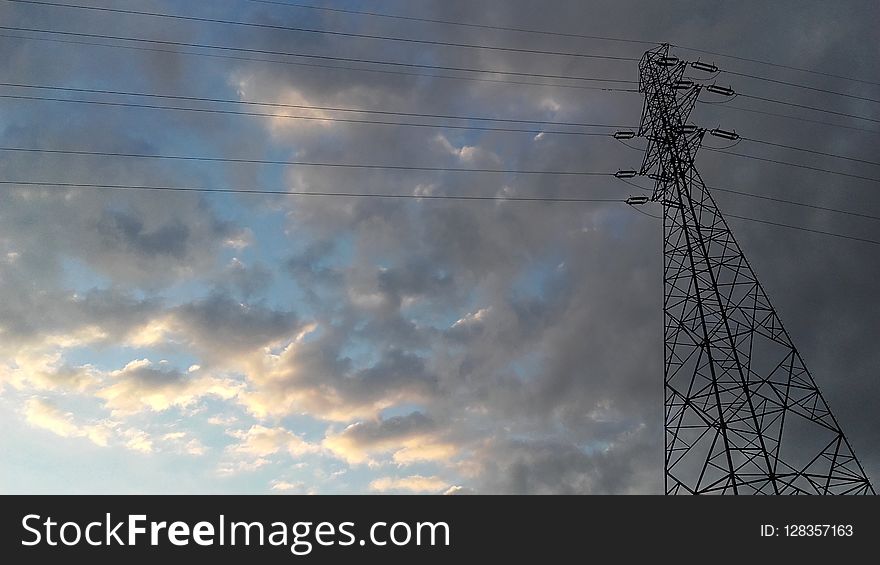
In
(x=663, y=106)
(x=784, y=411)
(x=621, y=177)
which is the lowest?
(x=784, y=411)

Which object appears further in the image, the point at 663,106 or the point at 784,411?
the point at 663,106
